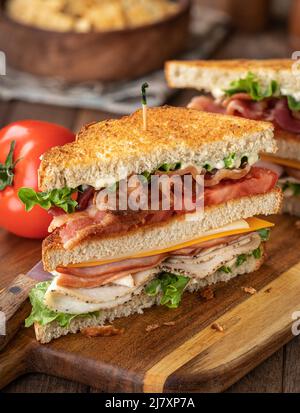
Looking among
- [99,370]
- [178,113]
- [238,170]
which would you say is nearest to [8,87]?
[178,113]

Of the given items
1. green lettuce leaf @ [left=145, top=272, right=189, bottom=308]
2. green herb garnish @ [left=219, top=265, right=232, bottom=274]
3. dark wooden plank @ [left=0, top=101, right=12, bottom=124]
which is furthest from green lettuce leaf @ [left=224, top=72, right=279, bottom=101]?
dark wooden plank @ [left=0, top=101, right=12, bottom=124]

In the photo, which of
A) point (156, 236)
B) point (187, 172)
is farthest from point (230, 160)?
point (156, 236)

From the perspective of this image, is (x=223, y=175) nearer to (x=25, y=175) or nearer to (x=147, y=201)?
(x=147, y=201)

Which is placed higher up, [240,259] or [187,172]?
[187,172]

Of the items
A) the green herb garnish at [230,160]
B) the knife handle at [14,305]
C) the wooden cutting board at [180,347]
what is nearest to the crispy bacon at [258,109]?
the green herb garnish at [230,160]

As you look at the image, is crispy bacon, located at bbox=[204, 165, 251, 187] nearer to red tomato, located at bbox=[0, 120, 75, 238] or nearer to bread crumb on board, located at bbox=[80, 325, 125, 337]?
bread crumb on board, located at bbox=[80, 325, 125, 337]
